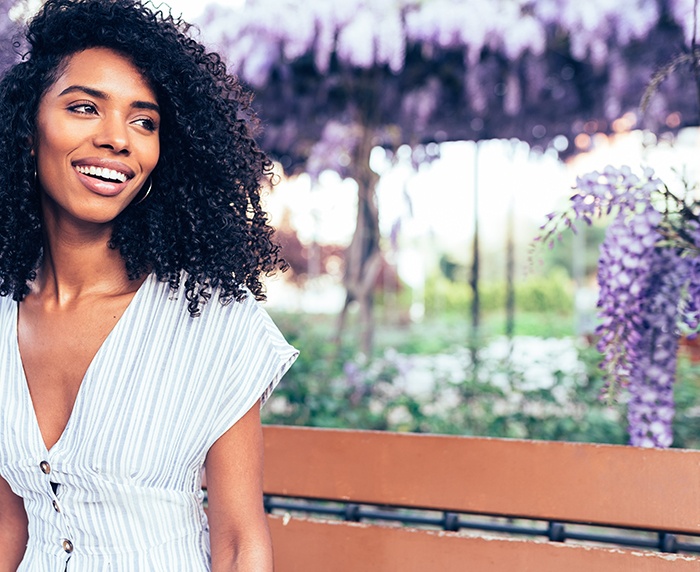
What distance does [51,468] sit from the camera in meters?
1.49

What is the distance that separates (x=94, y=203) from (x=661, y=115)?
4.67 metres

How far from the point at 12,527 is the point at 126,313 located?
55cm

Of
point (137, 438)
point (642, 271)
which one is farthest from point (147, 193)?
point (642, 271)

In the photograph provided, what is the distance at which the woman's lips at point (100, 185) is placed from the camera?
1.47m

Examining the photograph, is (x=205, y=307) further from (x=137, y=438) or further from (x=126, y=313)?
(x=137, y=438)

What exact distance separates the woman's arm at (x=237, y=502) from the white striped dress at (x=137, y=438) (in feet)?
0.07

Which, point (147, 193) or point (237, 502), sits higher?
point (147, 193)

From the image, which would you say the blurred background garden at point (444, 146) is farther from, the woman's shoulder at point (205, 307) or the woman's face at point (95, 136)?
the woman's face at point (95, 136)

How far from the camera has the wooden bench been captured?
173cm

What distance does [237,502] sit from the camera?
1535mm

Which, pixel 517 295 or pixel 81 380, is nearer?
pixel 81 380

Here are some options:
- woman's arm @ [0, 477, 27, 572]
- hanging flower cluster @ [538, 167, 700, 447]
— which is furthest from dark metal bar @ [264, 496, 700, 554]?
woman's arm @ [0, 477, 27, 572]

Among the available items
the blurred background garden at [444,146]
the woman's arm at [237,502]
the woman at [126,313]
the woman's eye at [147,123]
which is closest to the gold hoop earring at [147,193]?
the woman at [126,313]

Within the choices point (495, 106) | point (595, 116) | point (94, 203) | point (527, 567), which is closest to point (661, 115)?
point (595, 116)
